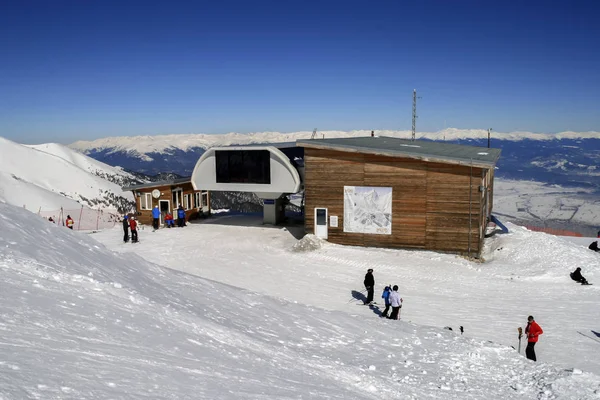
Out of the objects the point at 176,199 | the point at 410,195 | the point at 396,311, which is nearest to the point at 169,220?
the point at 176,199

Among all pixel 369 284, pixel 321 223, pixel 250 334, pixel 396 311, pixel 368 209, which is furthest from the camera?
pixel 321 223

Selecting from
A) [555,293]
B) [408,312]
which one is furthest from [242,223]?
[555,293]

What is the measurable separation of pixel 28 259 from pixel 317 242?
1536 cm

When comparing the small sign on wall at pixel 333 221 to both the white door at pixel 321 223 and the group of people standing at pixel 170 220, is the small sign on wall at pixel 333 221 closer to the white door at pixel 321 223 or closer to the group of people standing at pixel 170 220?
the white door at pixel 321 223

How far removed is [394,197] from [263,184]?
7716mm

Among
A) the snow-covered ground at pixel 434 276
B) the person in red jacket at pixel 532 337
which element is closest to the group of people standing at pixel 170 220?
the snow-covered ground at pixel 434 276

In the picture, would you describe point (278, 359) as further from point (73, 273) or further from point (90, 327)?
point (73, 273)

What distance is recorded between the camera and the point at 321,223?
2416cm

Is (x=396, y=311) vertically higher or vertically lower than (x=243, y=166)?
lower

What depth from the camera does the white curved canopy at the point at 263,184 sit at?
26297 millimetres

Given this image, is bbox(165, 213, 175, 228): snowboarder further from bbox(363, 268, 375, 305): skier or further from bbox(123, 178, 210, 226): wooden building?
bbox(363, 268, 375, 305): skier

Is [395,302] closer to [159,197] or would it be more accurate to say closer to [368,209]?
[368,209]

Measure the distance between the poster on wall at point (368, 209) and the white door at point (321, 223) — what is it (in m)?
1.10

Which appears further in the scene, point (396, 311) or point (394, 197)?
point (394, 197)
